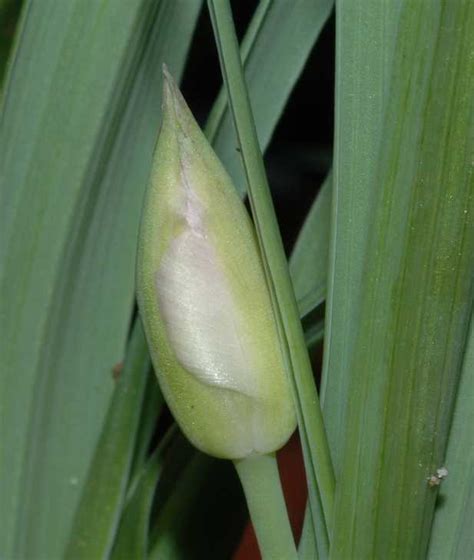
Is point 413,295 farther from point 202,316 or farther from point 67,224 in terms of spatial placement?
point 67,224

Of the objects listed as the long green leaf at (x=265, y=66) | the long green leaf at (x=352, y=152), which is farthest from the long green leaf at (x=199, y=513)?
the long green leaf at (x=352, y=152)

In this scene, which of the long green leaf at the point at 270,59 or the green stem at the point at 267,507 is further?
the long green leaf at the point at 270,59

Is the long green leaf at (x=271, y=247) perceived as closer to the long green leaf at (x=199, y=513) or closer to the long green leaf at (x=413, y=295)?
the long green leaf at (x=413, y=295)

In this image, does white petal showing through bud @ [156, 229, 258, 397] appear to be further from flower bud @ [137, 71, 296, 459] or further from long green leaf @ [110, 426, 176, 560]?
long green leaf @ [110, 426, 176, 560]

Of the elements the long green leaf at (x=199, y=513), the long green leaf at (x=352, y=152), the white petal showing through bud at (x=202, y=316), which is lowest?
the long green leaf at (x=199, y=513)

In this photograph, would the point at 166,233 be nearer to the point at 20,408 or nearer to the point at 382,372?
the point at 382,372

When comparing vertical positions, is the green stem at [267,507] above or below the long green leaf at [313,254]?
below
